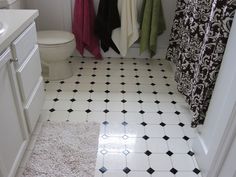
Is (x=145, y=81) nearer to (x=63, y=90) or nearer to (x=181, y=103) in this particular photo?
(x=181, y=103)

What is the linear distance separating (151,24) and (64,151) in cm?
158

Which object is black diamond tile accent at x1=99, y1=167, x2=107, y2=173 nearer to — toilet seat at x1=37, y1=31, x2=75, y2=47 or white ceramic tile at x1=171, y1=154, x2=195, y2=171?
white ceramic tile at x1=171, y1=154, x2=195, y2=171

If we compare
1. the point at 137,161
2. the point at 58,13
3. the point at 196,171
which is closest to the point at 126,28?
the point at 58,13

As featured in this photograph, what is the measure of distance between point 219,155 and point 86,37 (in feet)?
6.06

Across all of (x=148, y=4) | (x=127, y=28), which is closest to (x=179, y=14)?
(x=148, y=4)

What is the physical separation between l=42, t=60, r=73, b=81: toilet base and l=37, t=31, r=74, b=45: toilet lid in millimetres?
226

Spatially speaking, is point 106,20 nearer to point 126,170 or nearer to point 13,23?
point 13,23

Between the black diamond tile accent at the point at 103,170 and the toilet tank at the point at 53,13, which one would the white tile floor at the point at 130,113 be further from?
the toilet tank at the point at 53,13

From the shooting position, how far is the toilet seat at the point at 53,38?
6.82 feet

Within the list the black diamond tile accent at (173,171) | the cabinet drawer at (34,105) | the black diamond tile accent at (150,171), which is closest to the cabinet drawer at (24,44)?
the cabinet drawer at (34,105)

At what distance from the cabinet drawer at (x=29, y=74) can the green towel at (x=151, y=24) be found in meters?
1.30

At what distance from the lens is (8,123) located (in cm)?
120

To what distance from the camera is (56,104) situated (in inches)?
79.8

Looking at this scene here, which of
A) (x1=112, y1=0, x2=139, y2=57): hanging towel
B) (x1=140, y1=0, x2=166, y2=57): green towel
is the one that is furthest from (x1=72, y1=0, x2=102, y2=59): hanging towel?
(x1=140, y1=0, x2=166, y2=57): green towel
